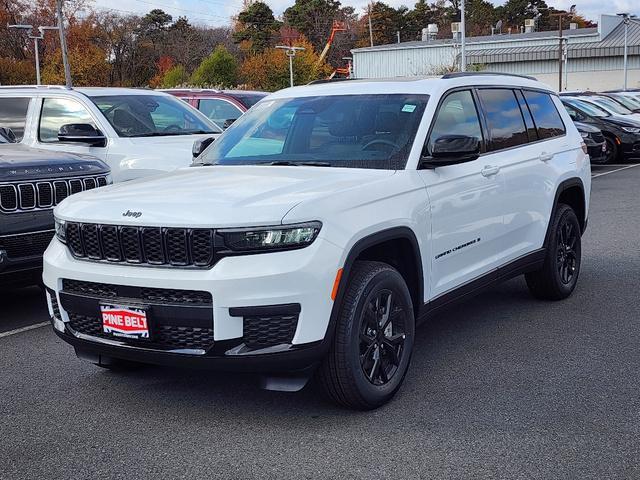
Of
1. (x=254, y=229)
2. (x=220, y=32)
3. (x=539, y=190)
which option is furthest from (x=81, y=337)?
(x=220, y=32)

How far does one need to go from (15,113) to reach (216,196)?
6.40m

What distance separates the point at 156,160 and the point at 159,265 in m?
5.16

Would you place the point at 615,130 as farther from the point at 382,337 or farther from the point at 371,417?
the point at 371,417

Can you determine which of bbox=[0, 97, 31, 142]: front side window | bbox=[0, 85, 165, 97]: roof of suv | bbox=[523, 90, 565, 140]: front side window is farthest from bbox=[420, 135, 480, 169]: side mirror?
bbox=[0, 97, 31, 142]: front side window

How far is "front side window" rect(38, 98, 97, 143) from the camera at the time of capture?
9.64 metres

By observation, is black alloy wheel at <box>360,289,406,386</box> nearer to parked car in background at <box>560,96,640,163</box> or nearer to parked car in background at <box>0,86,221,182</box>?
parked car in background at <box>0,86,221,182</box>

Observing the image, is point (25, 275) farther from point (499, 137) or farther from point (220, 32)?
point (220, 32)

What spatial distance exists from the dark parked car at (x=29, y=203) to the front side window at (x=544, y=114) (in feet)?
12.1

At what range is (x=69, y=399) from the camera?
4883 millimetres

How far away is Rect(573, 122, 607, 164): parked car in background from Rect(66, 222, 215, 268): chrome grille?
1657 centimetres

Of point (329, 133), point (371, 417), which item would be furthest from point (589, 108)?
point (371, 417)

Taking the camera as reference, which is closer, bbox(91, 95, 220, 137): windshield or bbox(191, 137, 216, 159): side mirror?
bbox(191, 137, 216, 159): side mirror

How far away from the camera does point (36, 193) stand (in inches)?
257

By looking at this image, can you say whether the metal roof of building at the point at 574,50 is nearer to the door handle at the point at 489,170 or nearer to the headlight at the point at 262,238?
the door handle at the point at 489,170
